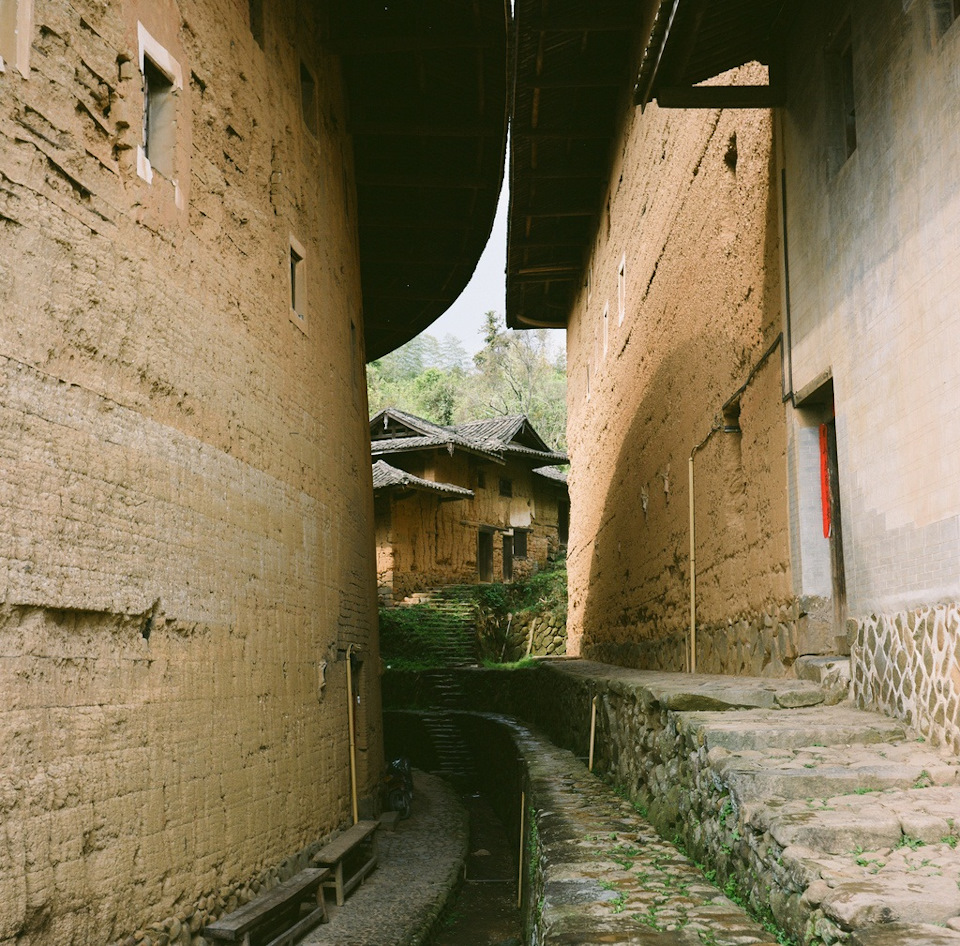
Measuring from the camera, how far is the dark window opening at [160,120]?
635 cm

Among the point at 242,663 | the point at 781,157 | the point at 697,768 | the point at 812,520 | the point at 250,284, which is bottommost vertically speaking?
the point at 697,768

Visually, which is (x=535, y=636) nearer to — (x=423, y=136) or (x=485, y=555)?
(x=485, y=555)

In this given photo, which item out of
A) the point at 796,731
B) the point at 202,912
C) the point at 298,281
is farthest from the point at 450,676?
the point at 796,731

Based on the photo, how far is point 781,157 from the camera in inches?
292

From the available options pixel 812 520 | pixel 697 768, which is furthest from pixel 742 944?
pixel 812 520

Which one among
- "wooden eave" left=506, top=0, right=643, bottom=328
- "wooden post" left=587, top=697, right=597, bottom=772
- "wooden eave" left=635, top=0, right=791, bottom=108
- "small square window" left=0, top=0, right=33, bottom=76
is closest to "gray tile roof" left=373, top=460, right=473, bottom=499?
"wooden eave" left=506, top=0, right=643, bottom=328

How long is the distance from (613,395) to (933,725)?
11235 millimetres

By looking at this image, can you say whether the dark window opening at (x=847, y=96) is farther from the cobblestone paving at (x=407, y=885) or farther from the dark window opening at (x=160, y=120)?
the cobblestone paving at (x=407, y=885)

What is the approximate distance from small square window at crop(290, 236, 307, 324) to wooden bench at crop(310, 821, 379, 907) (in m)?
4.64

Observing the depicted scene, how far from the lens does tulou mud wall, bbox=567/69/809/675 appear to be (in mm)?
7844

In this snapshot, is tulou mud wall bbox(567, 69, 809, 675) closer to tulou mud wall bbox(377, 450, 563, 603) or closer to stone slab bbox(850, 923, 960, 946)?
stone slab bbox(850, 923, 960, 946)

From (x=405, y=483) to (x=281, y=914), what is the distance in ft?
67.0

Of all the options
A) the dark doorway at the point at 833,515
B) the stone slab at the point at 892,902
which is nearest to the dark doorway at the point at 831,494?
the dark doorway at the point at 833,515

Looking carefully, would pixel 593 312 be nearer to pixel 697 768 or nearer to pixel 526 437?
pixel 697 768
